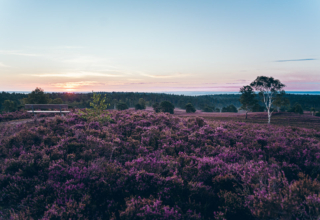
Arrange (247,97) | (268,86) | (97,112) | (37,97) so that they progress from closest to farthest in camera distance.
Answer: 1. (97,112)
2. (268,86)
3. (37,97)
4. (247,97)

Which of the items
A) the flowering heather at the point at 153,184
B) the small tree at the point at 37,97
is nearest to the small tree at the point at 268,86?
the flowering heather at the point at 153,184

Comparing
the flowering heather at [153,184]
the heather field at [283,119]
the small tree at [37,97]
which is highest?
the small tree at [37,97]

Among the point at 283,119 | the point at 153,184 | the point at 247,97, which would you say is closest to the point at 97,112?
the point at 153,184

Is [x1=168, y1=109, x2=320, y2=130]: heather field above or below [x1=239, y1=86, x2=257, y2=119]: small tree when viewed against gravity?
below

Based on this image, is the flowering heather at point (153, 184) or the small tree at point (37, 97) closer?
the flowering heather at point (153, 184)

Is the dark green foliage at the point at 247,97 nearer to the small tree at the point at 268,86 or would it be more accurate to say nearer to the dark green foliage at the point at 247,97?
the dark green foliage at the point at 247,97

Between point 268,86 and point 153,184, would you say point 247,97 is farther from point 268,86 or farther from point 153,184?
point 153,184

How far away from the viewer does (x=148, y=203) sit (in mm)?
3594

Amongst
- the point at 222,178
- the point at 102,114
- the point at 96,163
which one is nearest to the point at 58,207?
the point at 96,163

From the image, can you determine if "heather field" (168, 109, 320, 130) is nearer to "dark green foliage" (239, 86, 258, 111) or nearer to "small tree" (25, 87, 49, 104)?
"dark green foliage" (239, 86, 258, 111)

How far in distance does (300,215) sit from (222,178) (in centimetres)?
168

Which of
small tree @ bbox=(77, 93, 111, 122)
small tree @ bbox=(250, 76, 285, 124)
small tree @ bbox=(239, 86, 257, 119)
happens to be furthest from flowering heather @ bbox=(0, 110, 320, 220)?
small tree @ bbox=(239, 86, 257, 119)

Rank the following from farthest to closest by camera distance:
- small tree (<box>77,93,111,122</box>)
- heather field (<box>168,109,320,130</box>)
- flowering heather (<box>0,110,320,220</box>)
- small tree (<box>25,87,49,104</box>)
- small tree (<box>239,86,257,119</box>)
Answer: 1. small tree (<box>239,86,257,119</box>)
2. small tree (<box>25,87,49,104</box>)
3. heather field (<box>168,109,320,130</box>)
4. small tree (<box>77,93,111,122</box>)
5. flowering heather (<box>0,110,320,220</box>)

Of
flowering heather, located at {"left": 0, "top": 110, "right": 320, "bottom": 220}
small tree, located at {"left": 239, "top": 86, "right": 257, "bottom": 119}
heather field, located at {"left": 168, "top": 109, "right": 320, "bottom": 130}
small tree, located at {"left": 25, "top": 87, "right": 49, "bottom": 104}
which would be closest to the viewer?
flowering heather, located at {"left": 0, "top": 110, "right": 320, "bottom": 220}
